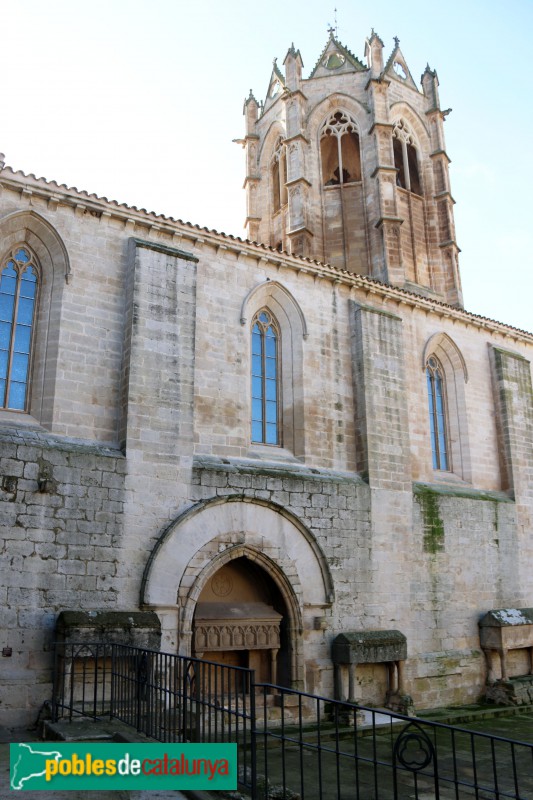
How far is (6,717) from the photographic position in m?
8.41

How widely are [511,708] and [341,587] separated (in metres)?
4.34

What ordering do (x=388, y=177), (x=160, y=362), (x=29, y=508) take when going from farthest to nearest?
(x=388, y=177) → (x=160, y=362) → (x=29, y=508)

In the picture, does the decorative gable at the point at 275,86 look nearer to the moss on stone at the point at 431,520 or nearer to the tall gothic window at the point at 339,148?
the tall gothic window at the point at 339,148

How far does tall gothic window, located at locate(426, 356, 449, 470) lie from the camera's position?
1510 cm

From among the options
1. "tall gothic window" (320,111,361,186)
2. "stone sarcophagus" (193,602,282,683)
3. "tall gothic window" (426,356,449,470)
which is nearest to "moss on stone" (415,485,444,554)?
"tall gothic window" (426,356,449,470)

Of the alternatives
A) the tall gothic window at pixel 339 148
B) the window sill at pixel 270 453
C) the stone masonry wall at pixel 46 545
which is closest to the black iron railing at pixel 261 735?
the stone masonry wall at pixel 46 545

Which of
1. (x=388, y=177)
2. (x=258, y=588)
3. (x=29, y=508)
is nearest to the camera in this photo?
(x=29, y=508)

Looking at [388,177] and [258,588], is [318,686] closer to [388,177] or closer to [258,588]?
[258,588]

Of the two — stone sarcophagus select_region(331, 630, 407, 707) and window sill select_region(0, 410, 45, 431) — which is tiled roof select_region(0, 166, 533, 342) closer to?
window sill select_region(0, 410, 45, 431)

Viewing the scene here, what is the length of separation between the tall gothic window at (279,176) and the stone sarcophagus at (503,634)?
13.9 metres

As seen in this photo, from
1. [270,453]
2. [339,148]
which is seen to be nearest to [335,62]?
[339,148]

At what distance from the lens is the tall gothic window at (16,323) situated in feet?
33.0

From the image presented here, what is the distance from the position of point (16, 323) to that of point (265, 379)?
15.1 ft

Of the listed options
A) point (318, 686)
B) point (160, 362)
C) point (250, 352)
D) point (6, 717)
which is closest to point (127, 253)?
point (160, 362)
